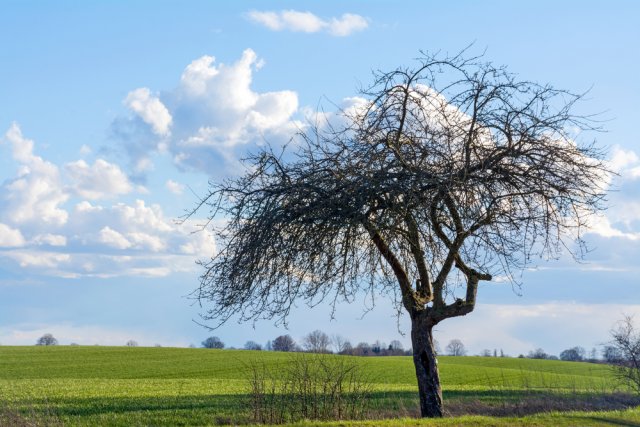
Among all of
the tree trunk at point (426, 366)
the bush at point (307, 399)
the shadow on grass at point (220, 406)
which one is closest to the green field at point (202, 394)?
the shadow on grass at point (220, 406)

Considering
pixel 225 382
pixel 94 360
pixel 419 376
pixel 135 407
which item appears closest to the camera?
pixel 419 376

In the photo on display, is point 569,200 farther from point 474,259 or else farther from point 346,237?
point 346,237

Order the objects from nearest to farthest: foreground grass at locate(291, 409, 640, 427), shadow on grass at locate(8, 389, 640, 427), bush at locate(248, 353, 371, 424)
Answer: foreground grass at locate(291, 409, 640, 427)
bush at locate(248, 353, 371, 424)
shadow on grass at locate(8, 389, 640, 427)

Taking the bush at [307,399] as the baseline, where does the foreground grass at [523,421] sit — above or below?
below

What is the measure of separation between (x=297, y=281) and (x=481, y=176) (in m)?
4.36

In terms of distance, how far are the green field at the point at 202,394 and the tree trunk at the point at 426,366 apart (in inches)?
50.6

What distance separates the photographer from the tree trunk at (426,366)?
16.5 m

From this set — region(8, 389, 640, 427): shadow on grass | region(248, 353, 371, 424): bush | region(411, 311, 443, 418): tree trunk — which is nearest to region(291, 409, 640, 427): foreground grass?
region(411, 311, 443, 418): tree trunk

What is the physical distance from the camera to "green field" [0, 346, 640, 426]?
22469 mm

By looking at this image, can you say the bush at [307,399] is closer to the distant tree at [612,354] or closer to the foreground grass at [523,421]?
the foreground grass at [523,421]

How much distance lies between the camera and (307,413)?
56.2ft

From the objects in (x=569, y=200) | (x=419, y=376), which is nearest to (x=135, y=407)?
(x=419, y=376)

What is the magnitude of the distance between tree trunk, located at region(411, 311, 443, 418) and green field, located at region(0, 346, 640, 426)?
1285 millimetres

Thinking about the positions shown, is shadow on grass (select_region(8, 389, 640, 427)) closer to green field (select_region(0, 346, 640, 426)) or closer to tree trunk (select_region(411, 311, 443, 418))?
green field (select_region(0, 346, 640, 426))
